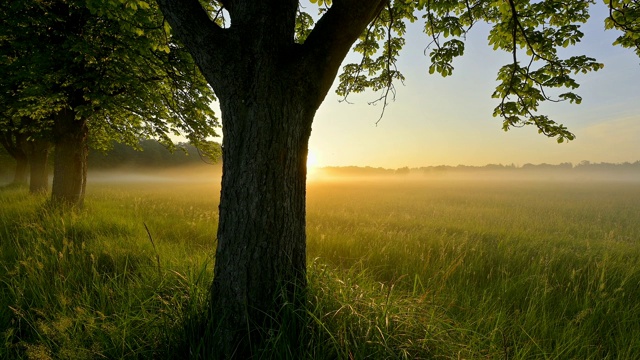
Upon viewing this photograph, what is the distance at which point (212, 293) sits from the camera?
205 cm

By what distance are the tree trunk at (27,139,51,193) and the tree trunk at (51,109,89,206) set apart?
9434mm

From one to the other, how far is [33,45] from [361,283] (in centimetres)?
851

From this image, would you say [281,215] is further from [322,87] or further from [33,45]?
[33,45]

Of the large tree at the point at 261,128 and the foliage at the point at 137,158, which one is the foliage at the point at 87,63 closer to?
the large tree at the point at 261,128

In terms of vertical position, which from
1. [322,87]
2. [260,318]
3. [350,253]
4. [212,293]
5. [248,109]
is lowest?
[350,253]

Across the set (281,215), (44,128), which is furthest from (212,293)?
(44,128)

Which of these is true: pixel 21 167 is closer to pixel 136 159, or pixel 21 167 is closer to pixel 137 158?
pixel 136 159

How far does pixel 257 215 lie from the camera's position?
1.97 meters

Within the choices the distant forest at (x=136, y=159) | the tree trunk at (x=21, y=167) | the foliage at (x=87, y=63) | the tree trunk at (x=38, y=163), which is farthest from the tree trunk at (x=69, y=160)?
the distant forest at (x=136, y=159)

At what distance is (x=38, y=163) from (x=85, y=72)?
1376 cm

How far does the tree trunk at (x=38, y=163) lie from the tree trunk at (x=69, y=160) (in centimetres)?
943

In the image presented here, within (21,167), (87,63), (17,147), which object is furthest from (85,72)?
(21,167)

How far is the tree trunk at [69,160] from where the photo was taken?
22.9 feet

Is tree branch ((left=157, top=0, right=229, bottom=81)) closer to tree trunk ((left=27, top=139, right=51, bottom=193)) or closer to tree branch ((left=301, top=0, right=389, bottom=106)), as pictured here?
tree branch ((left=301, top=0, right=389, bottom=106))
